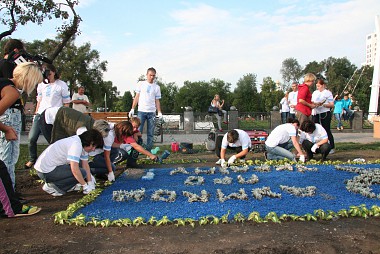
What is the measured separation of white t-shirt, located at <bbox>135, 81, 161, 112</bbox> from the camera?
319 inches

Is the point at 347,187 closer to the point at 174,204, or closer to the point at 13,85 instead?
the point at 174,204

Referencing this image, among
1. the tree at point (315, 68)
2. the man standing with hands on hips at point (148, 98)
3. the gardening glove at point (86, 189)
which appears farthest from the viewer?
the tree at point (315, 68)

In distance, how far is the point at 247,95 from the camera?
59031mm

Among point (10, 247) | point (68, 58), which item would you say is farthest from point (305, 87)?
point (68, 58)

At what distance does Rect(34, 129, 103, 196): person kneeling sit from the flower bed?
1.38 ft

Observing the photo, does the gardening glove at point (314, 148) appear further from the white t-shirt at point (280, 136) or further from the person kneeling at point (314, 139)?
the white t-shirt at point (280, 136)

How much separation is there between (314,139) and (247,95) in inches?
2071

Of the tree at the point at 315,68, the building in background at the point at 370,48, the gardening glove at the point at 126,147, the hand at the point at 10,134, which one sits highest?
the building in background at the point at 370,48

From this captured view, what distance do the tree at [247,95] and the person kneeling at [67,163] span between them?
170ft

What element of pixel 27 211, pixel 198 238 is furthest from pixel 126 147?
pixel 198 238

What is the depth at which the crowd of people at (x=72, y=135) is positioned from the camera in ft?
12.8

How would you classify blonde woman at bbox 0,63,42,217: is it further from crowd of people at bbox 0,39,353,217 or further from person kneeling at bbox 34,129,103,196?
person kneeling at bbox 34,129,103,196

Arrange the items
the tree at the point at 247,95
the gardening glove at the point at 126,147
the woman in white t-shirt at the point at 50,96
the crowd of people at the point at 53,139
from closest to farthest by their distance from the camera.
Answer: the crowd of people at the point at 53,139
the woman in white t-shirt at the point at 50,96
the gardening glove at the point at 126,147
the tree at the point at 247,95

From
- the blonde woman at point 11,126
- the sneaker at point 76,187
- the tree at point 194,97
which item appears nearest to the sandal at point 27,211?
the blonde woman at point 11,126
